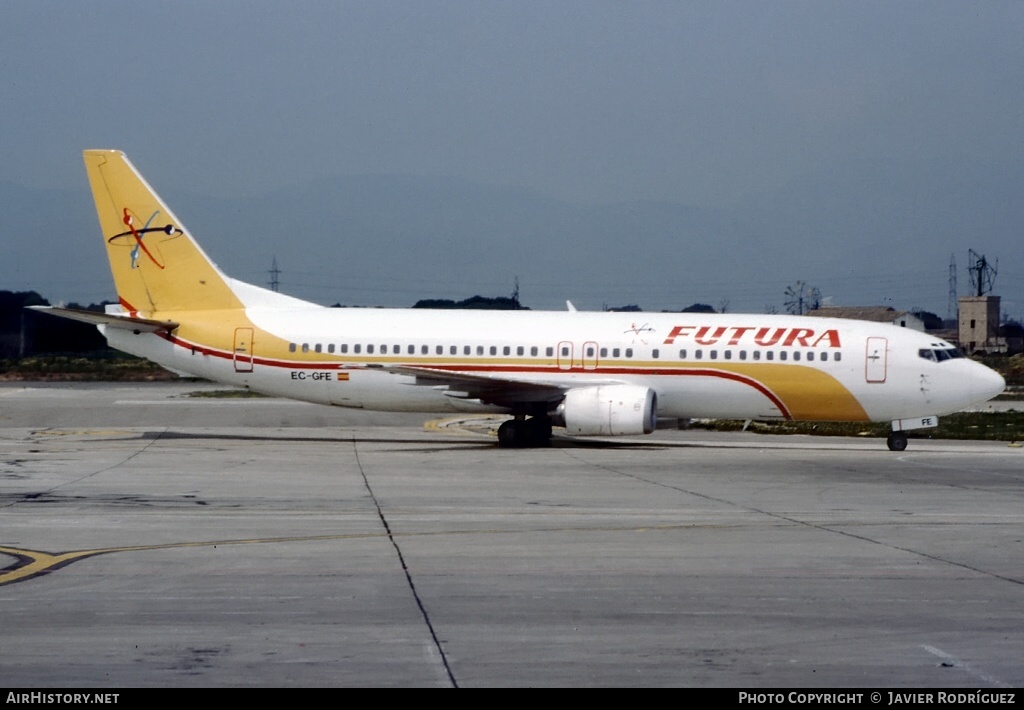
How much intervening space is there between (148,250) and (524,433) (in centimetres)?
1136

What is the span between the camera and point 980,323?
132500 mm

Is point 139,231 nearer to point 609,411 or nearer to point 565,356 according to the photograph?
point 565,356

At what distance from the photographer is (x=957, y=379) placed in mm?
31469

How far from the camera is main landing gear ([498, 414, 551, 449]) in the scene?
1262 inches

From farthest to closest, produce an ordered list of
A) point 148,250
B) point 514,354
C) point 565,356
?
point 148,250, point 514,354, point 565,356

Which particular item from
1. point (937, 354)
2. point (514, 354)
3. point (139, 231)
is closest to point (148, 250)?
point (139, 231)

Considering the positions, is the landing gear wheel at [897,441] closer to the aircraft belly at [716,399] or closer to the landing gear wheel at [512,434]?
the aircraft belly at [716,399]

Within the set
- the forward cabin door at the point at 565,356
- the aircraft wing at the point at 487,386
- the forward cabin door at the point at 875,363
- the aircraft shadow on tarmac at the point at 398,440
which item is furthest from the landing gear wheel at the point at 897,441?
the forward cabin door at the point at 565,356

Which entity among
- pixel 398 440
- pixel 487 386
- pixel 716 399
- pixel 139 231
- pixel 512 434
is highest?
pixel 139 231

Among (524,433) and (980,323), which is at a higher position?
(980,323)

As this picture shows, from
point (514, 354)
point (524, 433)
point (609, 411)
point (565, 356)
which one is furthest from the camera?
point (514, 354)

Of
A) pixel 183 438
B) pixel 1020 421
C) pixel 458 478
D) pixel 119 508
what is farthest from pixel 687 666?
pixel 1020 421

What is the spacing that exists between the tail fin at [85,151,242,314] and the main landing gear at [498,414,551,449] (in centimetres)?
817

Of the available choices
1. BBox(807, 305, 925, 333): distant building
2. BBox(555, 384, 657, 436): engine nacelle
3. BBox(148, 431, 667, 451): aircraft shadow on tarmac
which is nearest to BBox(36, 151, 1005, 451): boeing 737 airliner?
BBox(555, 384, 657, 436): engine nacelle
